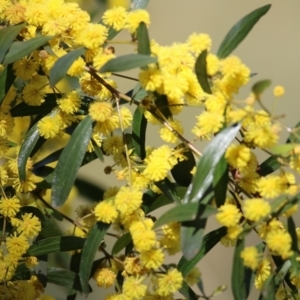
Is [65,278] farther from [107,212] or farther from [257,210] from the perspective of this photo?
[257,210]

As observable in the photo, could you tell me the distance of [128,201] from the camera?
16.1 inches

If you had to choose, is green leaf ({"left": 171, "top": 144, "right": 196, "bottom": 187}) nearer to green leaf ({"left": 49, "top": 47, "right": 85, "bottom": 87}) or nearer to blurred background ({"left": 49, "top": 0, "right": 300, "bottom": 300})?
green leaf ({"left": 49, "top": 47, "right": 85, "bottom": 87})

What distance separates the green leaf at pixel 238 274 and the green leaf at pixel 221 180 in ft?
0.12

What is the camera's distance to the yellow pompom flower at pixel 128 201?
409mm

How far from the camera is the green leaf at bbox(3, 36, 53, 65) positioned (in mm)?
Answer: 436

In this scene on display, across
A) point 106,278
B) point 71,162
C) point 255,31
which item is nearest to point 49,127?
point 71,162

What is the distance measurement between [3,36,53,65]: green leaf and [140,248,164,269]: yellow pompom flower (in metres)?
0.19

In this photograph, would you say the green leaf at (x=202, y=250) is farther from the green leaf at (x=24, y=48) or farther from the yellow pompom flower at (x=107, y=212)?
the green leaf at (x=24, y=48)

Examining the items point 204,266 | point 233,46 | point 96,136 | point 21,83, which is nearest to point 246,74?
point 233,46

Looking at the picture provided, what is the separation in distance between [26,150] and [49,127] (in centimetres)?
5

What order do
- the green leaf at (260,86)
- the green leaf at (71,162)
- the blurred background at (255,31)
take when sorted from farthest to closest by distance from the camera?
the blurred background at (255,31) → the green leaf at (71,162) → the green leaf at (260,86)

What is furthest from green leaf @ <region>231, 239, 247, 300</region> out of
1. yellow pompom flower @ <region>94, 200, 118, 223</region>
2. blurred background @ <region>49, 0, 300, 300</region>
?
blurred background @ <region>49, 0, 300, 300</region>

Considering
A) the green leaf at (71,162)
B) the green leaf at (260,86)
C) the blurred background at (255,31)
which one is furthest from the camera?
the blurred background at (255,31)

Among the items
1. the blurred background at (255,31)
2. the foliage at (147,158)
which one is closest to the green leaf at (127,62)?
the foliage at (147,158)
